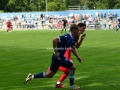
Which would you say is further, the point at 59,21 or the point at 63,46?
the point at 59,21

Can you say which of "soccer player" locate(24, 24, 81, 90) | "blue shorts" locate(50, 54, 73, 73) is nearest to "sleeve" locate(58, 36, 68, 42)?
"soccer player" locate(24, 24, 81, 90)

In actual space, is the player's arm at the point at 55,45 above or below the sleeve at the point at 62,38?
below

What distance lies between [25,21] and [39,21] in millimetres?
2908

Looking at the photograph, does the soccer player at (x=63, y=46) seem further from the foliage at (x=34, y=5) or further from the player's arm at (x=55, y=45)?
the foliage at (x=34, y=5)

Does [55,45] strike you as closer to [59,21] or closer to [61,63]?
[61,63]

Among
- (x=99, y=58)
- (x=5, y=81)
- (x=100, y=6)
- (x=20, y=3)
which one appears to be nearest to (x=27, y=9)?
(x=20, y=3)

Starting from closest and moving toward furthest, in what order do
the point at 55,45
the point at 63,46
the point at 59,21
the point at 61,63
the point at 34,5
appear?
the point at 55,45
the point at 63,46
the point at 61,63
the point at 59,21
the point at 34,5

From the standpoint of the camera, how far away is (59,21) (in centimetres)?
6241

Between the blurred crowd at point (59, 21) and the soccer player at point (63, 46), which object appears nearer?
the soccer player at point (63, 46)

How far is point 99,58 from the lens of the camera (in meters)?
18.0

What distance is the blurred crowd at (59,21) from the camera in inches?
2314

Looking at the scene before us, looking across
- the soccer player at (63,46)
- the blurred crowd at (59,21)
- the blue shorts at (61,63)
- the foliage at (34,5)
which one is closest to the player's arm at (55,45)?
the soccer player at (63,46)

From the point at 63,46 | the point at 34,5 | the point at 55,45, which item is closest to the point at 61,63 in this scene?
the point at 63,46

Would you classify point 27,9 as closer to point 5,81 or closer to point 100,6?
point 100,6
